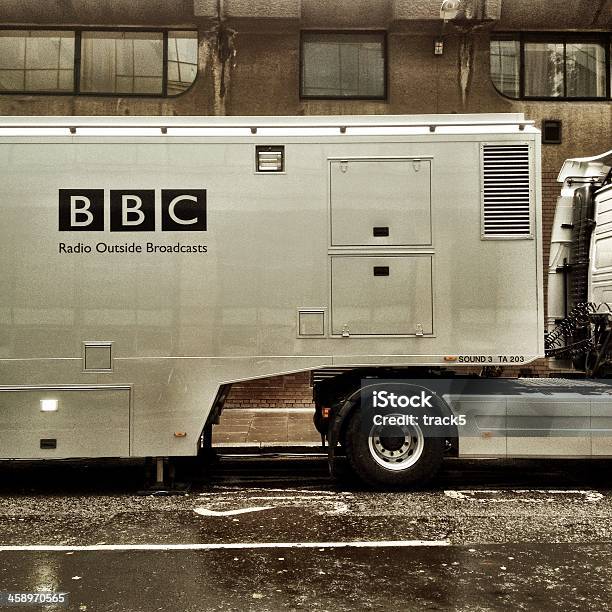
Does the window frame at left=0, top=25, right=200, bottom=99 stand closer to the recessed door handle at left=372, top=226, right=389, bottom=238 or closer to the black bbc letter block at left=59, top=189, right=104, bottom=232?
the black bbc letter block at left=59, top=189, right=104, bottom=232

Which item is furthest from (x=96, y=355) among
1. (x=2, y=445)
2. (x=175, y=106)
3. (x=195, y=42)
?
(x=195, y=42)

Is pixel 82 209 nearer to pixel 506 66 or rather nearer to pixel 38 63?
pixel 38 63

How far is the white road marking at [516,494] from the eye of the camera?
662 cm

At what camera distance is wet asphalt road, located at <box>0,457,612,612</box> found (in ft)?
14.1

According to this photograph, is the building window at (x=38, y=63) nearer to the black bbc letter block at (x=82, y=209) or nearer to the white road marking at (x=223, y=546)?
the black bbc letter block at (x=82, y=209)

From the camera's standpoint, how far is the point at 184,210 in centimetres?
665

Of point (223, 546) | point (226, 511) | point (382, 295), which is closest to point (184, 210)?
point (382, 295)

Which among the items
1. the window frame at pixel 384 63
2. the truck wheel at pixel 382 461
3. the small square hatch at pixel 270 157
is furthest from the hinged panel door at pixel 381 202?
the window frame at pixel 384 63

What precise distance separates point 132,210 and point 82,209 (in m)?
0.50

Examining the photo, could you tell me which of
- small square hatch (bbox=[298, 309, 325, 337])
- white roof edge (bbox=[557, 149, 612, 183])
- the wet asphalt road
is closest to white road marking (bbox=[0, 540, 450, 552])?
the wet asphalt road

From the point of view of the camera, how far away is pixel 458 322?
22.1 feet

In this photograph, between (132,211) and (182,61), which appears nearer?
(132,211)

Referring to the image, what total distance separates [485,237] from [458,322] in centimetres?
91

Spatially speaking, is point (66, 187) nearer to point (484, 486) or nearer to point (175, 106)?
point (484, 486)
